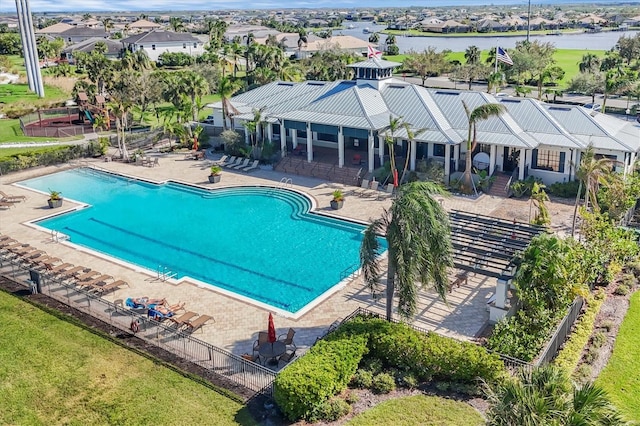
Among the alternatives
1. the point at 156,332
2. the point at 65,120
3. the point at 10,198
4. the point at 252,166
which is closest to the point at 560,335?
the point at 156,332

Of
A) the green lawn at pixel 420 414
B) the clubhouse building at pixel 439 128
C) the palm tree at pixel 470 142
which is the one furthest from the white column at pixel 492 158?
the green lawn at pixel 420 414

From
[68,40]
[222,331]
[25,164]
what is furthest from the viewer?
[68,40]

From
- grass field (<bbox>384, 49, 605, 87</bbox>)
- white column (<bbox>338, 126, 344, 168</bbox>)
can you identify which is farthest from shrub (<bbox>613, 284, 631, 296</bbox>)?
grass field (<bbox>384, 49, 605, 87</bbox>)

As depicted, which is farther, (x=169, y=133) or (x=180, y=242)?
(x=169, y=133)

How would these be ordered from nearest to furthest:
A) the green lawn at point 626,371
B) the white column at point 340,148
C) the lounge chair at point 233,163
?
the green lawn at point 626,371 → the white column at point 340,148 → the lounge chair at point 233,163

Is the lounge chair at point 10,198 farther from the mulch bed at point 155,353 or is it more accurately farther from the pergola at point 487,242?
the pergola at point 487,242

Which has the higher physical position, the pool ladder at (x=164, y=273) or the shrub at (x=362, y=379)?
the shrub at (x=362, y=379)

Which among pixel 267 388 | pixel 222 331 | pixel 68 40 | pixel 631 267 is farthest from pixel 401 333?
pixel 68 40

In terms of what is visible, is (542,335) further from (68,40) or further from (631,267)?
(68,40)
